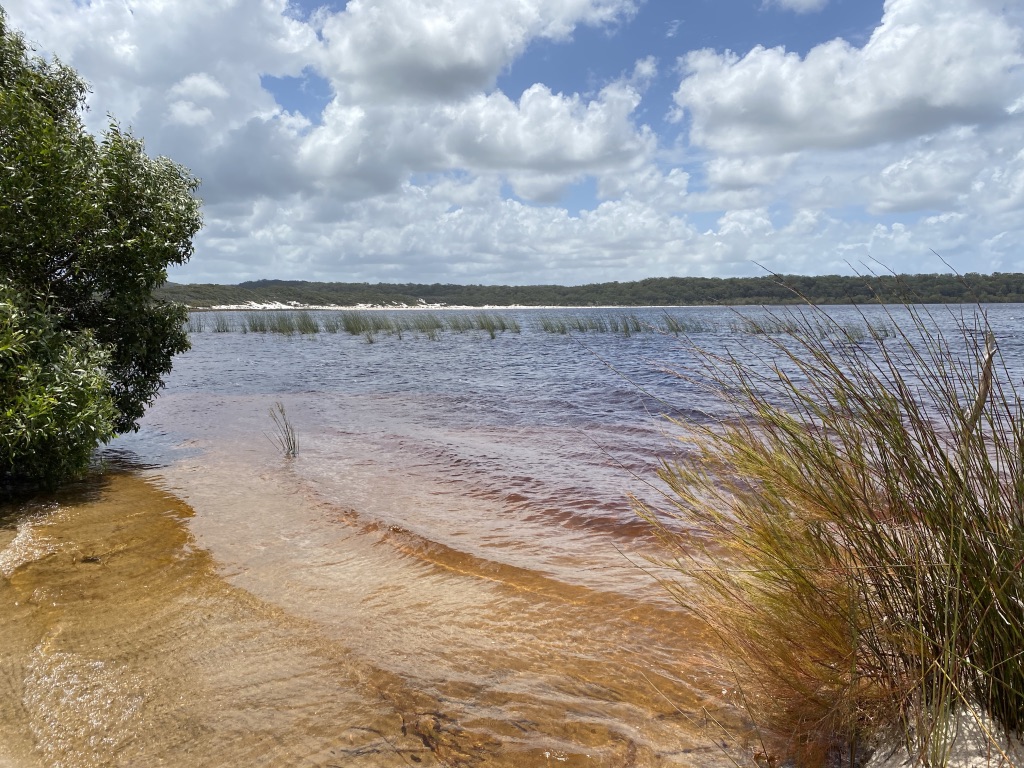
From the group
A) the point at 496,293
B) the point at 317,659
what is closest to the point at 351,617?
the point at 317,659

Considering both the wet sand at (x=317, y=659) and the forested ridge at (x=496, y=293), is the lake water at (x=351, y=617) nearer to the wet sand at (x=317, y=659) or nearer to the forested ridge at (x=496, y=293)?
the wet sand at (x=317, y=659)

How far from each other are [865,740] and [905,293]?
2.14 meters

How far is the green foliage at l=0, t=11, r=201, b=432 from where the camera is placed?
6.49 m

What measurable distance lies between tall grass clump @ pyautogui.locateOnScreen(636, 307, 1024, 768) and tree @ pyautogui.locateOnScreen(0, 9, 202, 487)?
667cm

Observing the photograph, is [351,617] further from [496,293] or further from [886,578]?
[496,293]

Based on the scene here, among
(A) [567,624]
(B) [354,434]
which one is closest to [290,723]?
(A) [567,624]

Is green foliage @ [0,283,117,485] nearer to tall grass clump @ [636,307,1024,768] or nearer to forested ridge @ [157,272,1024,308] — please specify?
tall grass clump @ [636,307,1024,768]

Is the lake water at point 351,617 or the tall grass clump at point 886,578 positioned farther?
the lake water at point 351,617

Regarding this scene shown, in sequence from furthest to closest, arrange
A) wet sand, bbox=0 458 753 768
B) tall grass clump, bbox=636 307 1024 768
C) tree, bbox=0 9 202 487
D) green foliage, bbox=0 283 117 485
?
1. tree, bbox=0 9 202 487
2. green foliage, bbox=0 283 117 485
3. wet sand, bbox=0 458 753 768
4. tall grass clump, bbox=636 307 1024 768

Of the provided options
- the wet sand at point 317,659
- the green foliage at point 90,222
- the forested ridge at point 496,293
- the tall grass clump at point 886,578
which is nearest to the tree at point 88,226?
the green foliage at point 90,222

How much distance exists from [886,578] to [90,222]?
845 cm

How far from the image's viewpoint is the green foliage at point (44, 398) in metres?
5.68

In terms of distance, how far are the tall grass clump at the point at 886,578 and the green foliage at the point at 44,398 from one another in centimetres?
615

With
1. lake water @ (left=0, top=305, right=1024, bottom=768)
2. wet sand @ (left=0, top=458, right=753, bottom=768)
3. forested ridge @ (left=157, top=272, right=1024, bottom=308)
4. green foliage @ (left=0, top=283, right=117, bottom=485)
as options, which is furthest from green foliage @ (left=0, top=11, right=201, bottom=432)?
forested ridge @ (left=157, top=272, right=1024, bottom=308)
